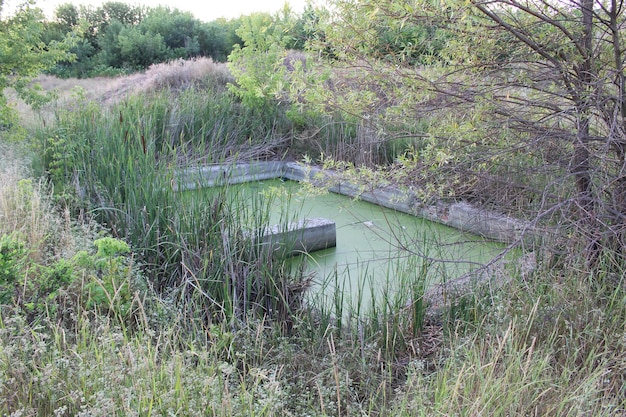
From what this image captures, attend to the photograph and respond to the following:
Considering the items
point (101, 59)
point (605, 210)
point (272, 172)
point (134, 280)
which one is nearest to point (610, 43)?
point (605, 210)

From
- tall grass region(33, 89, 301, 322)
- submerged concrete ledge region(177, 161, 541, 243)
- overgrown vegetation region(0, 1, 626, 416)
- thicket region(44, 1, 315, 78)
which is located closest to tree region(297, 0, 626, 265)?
overgrown vegetation region(0, 1, 626, 416)

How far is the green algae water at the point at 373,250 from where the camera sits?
10.3 feet

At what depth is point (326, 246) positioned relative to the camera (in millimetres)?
4672

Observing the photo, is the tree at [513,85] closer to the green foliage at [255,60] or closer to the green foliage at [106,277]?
the green foliage at [106,277]

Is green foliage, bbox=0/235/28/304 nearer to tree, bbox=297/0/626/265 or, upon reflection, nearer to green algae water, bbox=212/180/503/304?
green algae water, bbox=212/180/503/304

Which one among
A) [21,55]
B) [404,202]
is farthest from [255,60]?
[404,202]

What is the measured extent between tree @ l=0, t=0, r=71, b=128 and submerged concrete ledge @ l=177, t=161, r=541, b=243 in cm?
199

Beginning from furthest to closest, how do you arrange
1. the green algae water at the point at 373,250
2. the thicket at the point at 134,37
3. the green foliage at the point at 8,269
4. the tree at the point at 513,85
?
the thicket at the point at 134,37 < the green algae water at the point at 373,250 < the tree at the point at 513,85 < the green foliage at the point at 8,269

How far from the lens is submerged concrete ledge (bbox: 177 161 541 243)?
10.8 feet

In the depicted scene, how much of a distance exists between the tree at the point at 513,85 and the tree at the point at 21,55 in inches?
149

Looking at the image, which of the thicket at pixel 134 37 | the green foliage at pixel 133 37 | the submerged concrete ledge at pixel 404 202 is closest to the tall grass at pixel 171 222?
the submerged concrete ledge at pixel 404 202

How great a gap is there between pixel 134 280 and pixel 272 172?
4.59 m

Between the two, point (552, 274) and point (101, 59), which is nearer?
point (552, 274)

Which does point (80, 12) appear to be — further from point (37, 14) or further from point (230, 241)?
point (230, 241)
